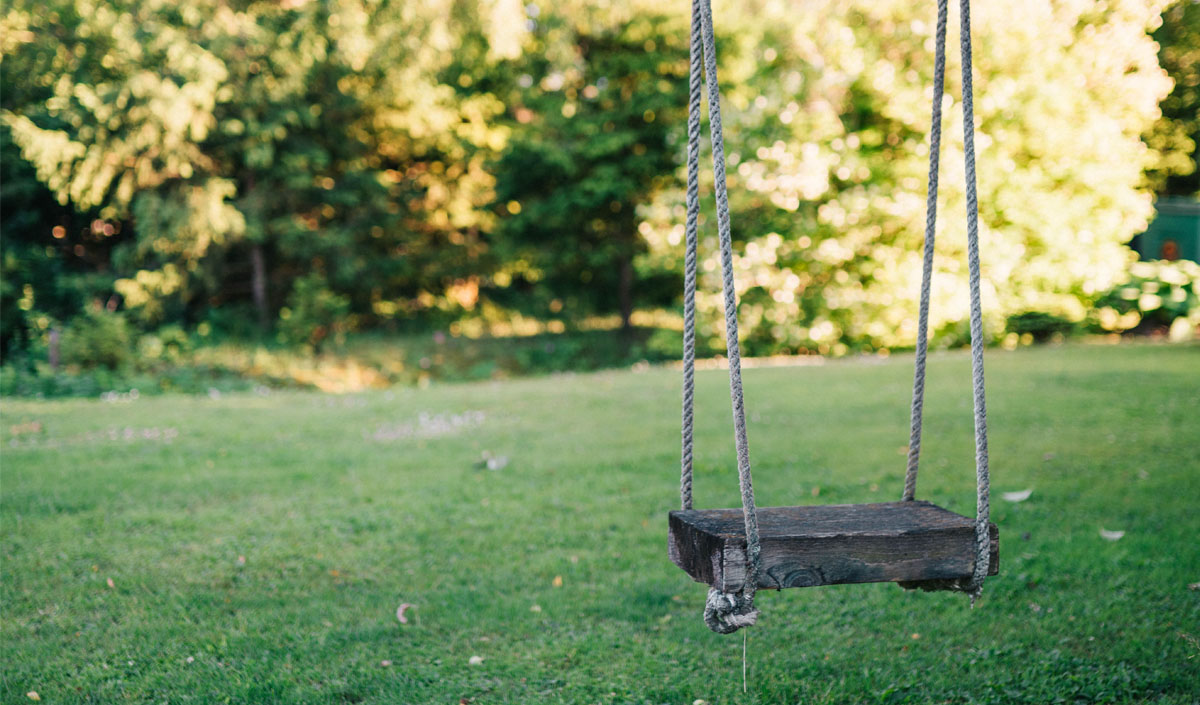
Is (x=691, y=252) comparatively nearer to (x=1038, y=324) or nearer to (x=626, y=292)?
(x=1038, y=324)

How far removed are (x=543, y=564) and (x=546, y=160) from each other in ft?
43.1

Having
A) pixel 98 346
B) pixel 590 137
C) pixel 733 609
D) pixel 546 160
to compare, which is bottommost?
pixel 733 609

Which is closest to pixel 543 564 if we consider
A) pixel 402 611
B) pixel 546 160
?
pixel 402 611

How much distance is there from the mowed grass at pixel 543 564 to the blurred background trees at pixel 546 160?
21.8 ft

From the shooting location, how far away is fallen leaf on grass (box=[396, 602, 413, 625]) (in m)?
3.69

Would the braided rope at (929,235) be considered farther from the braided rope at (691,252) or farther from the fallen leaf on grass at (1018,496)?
the fallen leaf on grass at (1018,496)

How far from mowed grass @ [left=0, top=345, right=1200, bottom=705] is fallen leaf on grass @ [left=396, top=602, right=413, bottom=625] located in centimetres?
3

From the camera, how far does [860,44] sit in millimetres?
14234

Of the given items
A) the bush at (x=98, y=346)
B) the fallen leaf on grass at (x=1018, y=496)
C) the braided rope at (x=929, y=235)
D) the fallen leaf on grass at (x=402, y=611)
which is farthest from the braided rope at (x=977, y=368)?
the bush at (x=98, y=346)

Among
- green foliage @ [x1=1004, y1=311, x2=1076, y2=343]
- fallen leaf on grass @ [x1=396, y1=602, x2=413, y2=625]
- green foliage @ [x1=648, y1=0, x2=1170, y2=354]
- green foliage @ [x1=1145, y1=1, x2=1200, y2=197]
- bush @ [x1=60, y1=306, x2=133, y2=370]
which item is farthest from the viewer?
green foliage @ [x1=1145, y1=1, x2=1200, y2=197]

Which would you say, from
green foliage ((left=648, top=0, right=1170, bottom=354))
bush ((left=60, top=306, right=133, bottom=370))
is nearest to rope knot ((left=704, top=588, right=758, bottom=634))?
bush ((left=60, top=306, right=133, bottom=370))

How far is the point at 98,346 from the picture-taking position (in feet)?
40.0

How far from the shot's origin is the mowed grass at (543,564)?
3.21m

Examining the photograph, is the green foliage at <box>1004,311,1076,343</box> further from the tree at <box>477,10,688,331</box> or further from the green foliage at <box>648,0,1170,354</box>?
the tree at <box>477,10,688,331</box>
